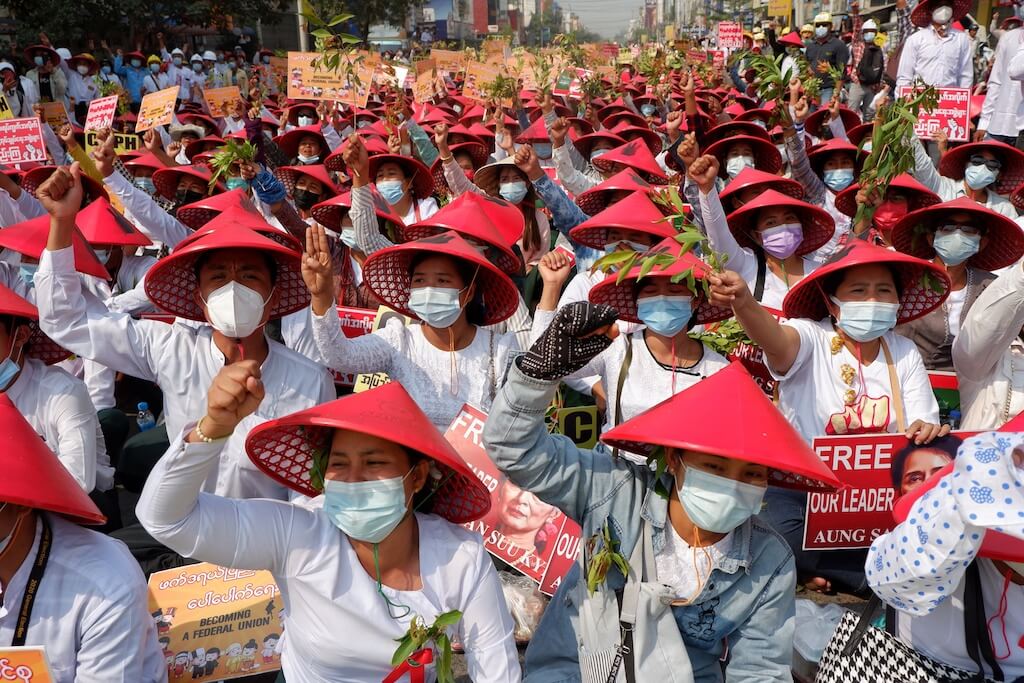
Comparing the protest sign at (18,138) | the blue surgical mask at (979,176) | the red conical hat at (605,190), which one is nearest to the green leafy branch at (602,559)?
the red conical hat at (605,190)

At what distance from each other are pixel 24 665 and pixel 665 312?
2604mm

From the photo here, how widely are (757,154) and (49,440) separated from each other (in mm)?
6381

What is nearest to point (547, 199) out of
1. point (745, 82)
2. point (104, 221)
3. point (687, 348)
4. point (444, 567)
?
point (687, 348)

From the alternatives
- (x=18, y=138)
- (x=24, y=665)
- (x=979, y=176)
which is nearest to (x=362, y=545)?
(x=24, y=665)

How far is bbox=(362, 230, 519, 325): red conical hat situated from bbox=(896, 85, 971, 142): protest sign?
5.58 m

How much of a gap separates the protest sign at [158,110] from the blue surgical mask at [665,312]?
6791 millimetres

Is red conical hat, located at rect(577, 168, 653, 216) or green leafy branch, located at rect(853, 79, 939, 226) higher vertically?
green leafy branch, located at rect(853, 79, 939, 226)

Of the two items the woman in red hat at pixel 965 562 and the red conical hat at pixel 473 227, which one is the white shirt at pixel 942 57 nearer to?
the red conical hat at pixel 473 227

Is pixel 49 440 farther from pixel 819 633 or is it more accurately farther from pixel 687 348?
pixel 819 633

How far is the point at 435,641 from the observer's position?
92.4 inches

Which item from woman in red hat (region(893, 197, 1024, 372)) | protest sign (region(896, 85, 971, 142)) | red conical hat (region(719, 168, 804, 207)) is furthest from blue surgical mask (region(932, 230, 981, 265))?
protest sign (region(896, 85, 971, 142))

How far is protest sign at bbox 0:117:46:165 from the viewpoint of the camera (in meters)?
7.23

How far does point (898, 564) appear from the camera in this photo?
2184 millimetres

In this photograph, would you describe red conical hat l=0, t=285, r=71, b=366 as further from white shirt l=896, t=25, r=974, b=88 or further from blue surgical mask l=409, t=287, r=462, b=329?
white shirt l=896, t=25, r=974, b=88
